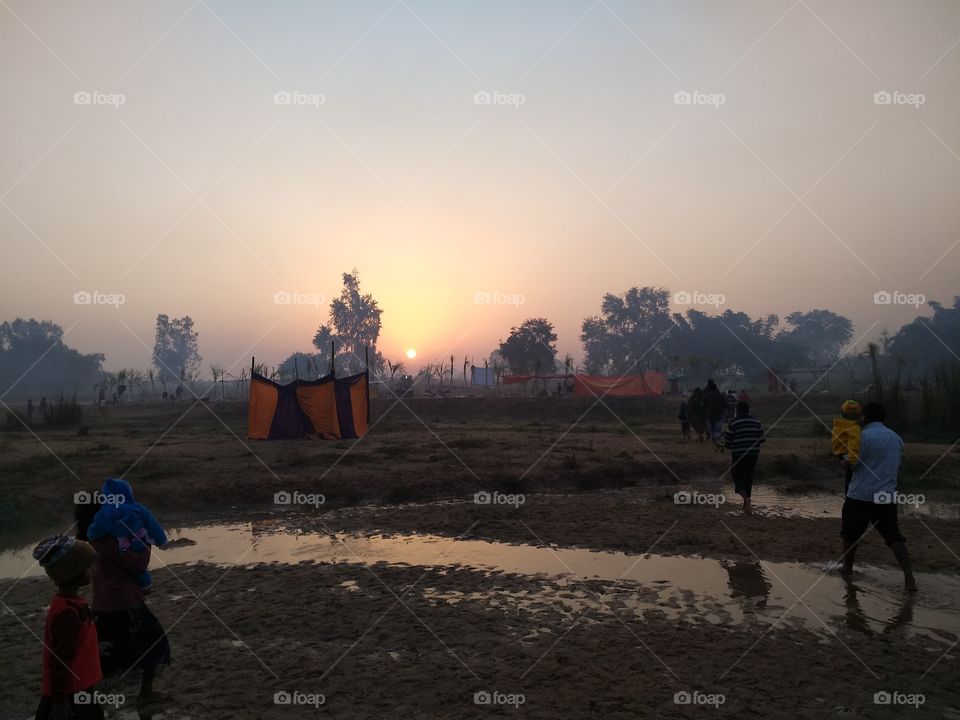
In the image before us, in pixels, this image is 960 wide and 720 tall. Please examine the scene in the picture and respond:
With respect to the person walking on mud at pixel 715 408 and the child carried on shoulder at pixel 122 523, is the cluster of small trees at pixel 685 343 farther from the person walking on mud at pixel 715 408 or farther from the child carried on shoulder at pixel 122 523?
the child carried on shoulder at pixel 122 523

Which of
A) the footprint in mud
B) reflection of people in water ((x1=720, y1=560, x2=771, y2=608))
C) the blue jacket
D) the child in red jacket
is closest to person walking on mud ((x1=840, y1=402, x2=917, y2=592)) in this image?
reflection of people in water ((x1=720, y1=560, x2=771, y2=608))

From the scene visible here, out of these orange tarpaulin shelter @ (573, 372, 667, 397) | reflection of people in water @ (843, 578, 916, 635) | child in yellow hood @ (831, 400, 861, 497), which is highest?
orange tarpaulin shelter @ (573, 372, 667, 397)

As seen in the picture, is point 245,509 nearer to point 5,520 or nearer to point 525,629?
point 5,520

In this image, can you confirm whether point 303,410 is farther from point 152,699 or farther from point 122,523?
point 122,523

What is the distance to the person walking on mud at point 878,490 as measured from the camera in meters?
6.83

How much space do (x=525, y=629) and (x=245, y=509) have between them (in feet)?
28.8

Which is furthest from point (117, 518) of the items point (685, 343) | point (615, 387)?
point (685, 343)

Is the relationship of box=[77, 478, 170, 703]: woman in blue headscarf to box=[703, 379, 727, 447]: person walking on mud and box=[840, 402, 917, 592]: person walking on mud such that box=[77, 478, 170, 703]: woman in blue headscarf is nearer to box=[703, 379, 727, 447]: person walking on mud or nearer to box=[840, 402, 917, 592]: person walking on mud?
box=[840, 402, 917, 592]: person walking on mud

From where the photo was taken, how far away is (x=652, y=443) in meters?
21.3

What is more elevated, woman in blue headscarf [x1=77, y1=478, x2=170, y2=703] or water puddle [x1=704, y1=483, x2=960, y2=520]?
woman in blue headscarf [x1=77, y1=478, x2=170, y2=703]

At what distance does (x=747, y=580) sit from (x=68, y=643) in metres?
6.72

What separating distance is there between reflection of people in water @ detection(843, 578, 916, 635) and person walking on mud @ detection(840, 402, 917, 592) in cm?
55

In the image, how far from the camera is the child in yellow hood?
7.03 metres

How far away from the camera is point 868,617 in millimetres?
6035
